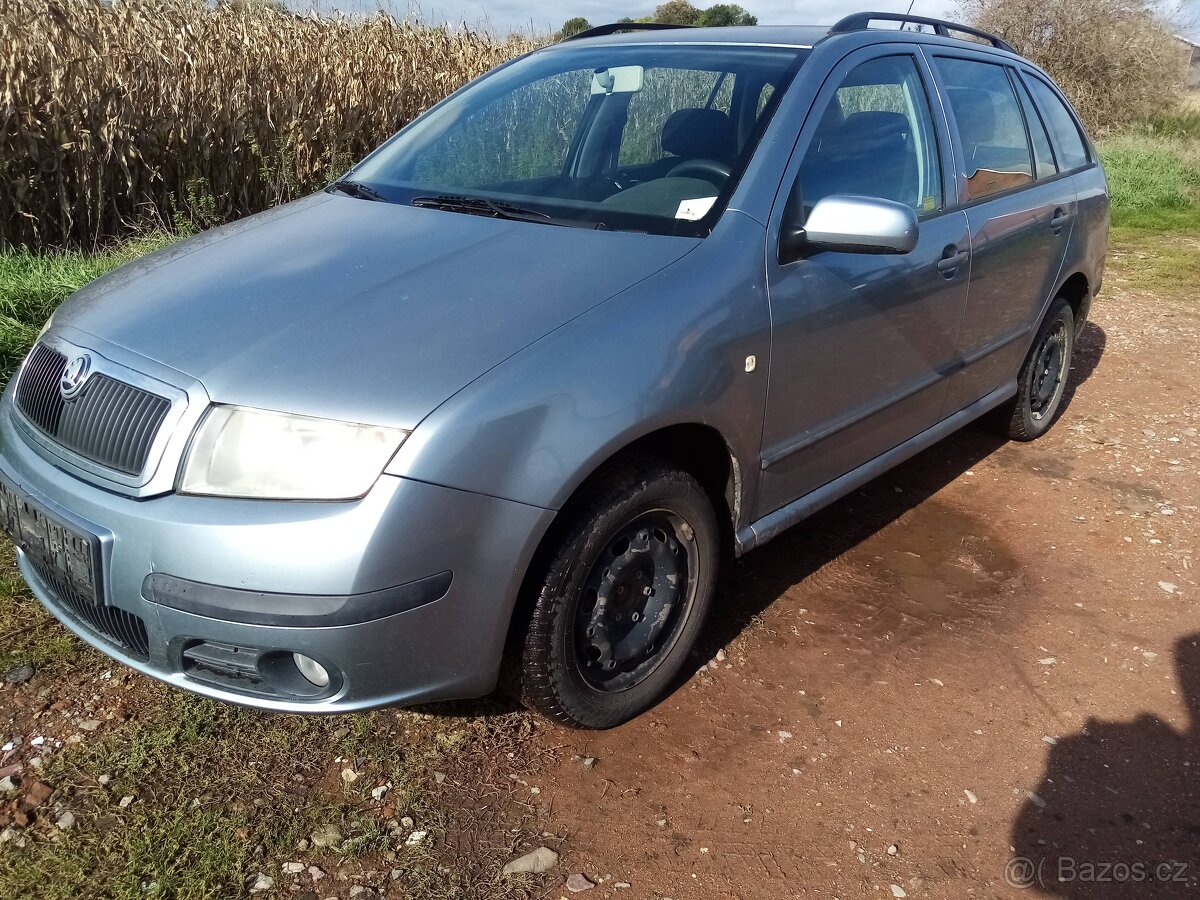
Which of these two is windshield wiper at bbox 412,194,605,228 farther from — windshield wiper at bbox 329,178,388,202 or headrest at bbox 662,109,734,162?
headrest at bbox 662,109,734,162

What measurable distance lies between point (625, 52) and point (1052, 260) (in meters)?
2.21

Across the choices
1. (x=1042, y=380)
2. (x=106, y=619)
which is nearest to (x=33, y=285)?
(x=106, y=619)

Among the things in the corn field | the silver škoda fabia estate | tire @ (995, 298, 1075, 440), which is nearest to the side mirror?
the silver škoda fabia estate

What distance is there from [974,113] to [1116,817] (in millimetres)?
2617

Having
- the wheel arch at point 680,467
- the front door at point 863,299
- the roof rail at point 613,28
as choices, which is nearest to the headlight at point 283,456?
the wheel arch at point 680,467

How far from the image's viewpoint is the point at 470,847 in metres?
2.19

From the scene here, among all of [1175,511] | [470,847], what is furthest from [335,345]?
A: [1175,511]

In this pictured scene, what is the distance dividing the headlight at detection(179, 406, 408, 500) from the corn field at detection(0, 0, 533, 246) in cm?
465

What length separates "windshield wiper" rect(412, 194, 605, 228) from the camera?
263 cm

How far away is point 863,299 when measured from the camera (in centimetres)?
291

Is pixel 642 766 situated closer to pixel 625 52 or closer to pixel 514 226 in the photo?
pixel 514 226

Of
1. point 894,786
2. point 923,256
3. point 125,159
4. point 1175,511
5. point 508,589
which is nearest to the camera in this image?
point 508,589

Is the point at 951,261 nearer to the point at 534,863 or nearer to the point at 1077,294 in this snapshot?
the point at 1077,294

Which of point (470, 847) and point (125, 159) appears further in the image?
point (125, 159)
